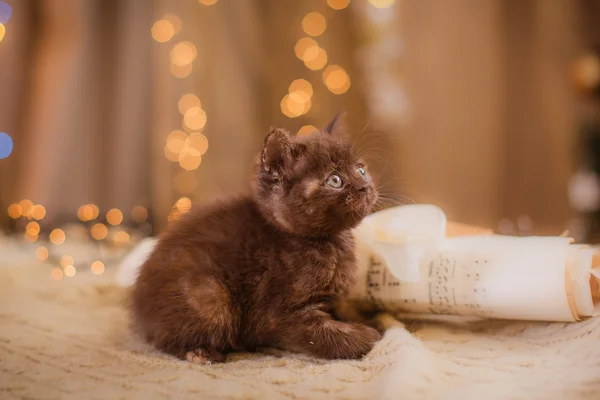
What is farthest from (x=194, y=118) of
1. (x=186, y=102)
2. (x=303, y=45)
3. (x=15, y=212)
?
(x=15, y=212)

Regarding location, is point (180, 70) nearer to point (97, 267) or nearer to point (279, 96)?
point (279, 96)

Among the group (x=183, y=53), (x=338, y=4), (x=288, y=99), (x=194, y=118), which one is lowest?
(x=194, y=118)

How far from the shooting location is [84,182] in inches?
111

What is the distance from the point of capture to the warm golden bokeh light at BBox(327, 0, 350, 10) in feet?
9.91

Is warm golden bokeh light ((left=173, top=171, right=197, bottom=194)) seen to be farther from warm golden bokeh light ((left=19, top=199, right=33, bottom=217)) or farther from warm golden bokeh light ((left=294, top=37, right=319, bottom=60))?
warm golden bokeh light ((left=294, top=37, right=319, bottom=60))

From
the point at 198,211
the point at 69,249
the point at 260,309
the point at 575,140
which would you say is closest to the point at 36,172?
the point at 69,249

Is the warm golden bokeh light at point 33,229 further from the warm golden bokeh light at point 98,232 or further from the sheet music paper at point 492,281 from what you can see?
the sheet music paper at point 492,281

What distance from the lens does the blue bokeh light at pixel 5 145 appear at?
2627 millimetres

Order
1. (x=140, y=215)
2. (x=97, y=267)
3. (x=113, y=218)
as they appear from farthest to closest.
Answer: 1. (x=140, y=215)
2. (x=113, y=218)
3. (x=97, y=267)

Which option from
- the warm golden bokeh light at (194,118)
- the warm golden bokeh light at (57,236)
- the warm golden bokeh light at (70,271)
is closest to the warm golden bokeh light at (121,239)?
the warm golden bokeh light at (57,236)

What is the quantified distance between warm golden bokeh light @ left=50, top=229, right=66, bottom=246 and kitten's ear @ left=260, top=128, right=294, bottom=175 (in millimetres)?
1441

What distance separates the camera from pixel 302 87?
304 centimetres

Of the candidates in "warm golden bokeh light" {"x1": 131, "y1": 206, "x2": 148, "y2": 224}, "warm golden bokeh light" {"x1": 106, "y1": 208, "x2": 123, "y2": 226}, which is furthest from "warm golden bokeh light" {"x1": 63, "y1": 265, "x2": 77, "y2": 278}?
"warm golden bokeh light" {"x1": 131, "y1": 206, "x2": 148, "y2": 224}

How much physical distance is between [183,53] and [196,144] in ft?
1.67
